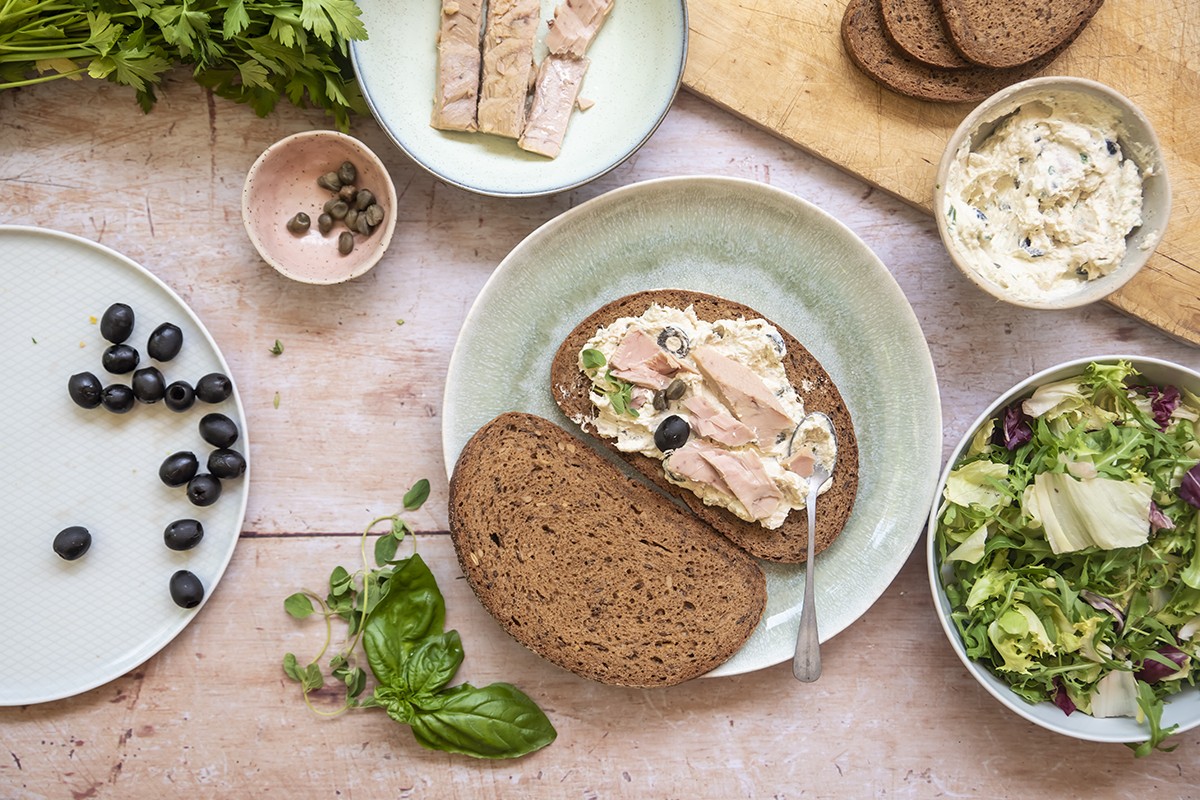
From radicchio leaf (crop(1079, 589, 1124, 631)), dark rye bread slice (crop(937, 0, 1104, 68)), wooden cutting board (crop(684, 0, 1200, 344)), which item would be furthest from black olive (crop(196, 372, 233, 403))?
radicchio leaf (crop(1079, 589, 1124, 631))

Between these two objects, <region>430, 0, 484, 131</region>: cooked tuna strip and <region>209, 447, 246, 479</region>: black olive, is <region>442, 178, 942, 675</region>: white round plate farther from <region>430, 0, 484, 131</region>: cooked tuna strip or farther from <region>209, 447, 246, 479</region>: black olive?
<region>209, 447, 246, 479</region>: black olive

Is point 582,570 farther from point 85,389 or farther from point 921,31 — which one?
point 921,31

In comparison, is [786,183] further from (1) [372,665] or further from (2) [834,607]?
(1) [372,665]

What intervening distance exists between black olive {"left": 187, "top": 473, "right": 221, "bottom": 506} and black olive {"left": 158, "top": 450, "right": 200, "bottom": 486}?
1.2 inches

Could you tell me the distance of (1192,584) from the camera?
2.12 meters

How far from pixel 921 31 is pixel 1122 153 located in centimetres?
66

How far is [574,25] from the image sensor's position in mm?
2344

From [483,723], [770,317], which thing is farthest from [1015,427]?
[483,723]

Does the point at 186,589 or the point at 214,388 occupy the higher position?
the point at 214,388

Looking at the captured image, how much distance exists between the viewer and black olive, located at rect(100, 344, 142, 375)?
231cm

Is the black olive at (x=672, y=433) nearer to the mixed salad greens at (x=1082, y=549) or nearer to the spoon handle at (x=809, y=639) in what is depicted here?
the spoon handle at (x=809, y=639)

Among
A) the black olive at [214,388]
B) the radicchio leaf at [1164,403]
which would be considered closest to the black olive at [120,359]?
the black olive at [214,388]

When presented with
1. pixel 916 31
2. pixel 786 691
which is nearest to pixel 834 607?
pixel 786 691

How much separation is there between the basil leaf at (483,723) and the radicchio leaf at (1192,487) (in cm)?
187
